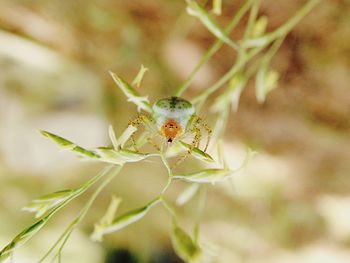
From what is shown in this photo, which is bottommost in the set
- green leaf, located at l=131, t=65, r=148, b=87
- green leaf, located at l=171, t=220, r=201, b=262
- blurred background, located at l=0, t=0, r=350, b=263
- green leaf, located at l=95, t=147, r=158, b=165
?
green leaf, located at l=171, t=220, r=201, b=262

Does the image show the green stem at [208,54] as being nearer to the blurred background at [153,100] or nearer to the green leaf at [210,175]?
the green leaf at [210,175]

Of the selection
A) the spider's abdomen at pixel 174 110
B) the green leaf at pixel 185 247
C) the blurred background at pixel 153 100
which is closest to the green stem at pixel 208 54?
the spider's abdomen at pixel 174 110

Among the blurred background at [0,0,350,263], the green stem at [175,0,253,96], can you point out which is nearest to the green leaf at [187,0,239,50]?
the green stem at [175,0,253,96]

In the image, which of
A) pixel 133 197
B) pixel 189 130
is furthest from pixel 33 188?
pixel 189 130

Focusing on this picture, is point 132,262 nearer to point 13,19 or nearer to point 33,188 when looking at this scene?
point 33,188

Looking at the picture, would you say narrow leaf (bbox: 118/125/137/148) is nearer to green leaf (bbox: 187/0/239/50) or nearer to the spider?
the spider
